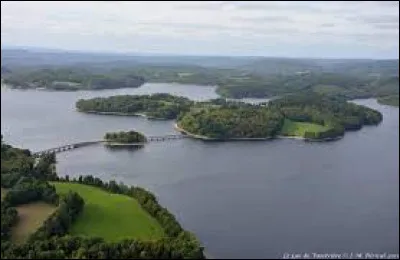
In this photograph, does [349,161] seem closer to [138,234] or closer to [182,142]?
[182,142]

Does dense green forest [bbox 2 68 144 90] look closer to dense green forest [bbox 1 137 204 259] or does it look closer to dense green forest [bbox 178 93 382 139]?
dense green forest [bbox 178 93 382 139]

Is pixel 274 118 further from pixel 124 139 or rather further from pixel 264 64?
pixel 264 64

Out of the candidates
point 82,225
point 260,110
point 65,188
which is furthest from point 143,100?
point 82,225

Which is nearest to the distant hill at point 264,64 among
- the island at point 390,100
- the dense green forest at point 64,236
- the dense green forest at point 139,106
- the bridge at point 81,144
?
the island at point 390,100

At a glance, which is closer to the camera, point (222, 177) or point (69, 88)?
point (222, 177)

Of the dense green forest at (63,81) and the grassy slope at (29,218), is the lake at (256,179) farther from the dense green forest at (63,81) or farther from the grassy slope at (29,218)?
the dense green forest at (63,81)

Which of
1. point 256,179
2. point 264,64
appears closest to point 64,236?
point 256,179
